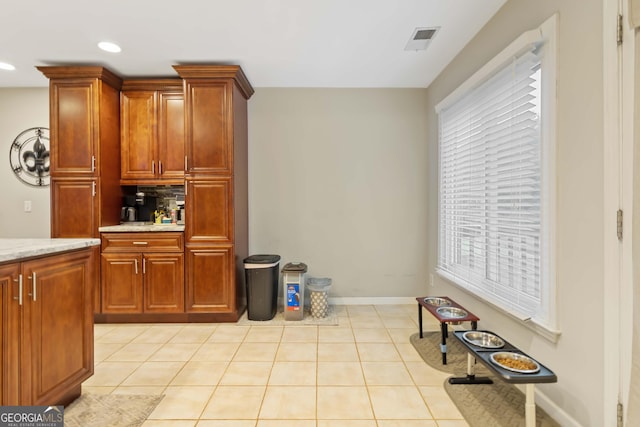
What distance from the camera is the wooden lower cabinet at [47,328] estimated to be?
4.95 feet

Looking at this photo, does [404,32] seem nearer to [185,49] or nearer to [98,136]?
[185,49]

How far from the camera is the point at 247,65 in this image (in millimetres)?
3318

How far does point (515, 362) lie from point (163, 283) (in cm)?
317

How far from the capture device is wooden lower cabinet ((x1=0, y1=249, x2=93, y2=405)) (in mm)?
1508

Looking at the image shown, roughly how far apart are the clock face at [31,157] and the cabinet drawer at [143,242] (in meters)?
1.54

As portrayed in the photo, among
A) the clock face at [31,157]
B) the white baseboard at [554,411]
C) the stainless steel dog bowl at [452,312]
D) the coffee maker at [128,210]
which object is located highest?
the clock face at [31,157]

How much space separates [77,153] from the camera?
3.33 meters

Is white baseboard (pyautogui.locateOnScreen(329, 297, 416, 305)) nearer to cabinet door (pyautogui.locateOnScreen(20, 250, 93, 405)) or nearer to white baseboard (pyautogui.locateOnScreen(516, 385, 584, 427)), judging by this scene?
white baseboard (pyautogui.locateOnScreen(516, 385, 584, 427))

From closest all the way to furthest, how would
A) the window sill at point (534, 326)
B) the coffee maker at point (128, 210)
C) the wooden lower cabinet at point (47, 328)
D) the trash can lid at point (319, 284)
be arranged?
the wooden lower cabinet at point (47, 328) < the window sill at point (534, 326) < the trash can lid at point (319, 284) < the coffee maker at point (128, 210)

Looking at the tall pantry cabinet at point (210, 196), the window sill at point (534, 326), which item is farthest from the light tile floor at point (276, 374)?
the window sill at point (534, 326)

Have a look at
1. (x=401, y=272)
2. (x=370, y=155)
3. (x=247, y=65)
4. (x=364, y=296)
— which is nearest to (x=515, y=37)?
(x=370, y=155)

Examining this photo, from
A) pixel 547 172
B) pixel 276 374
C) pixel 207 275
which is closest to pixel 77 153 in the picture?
pixel 207 275

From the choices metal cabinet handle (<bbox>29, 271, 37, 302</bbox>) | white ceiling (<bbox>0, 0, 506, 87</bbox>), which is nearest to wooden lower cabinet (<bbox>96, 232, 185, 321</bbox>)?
metal cabinet handle (<bbox>29, 271, 37, 302</bbox>)

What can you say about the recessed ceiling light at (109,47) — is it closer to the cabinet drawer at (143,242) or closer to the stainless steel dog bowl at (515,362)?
the cabinet drawer at (143,242)
